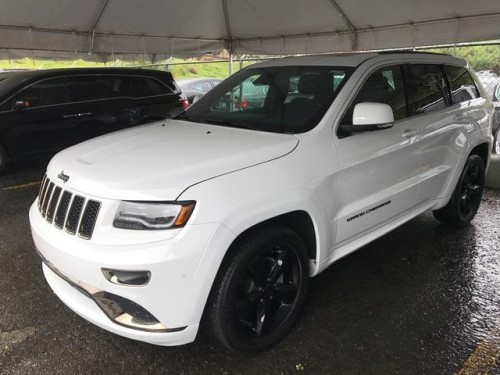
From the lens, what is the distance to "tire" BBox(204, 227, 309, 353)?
238cm

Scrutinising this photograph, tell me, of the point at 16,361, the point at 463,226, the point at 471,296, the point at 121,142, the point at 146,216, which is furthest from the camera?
the point at 463,226

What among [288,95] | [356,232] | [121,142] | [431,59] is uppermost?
[431,59]

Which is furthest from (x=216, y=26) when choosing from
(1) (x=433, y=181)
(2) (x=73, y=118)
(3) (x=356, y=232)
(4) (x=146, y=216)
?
(4) (x=146, y=216)

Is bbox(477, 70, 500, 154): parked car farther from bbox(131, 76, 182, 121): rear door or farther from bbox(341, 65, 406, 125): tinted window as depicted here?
bbox(131, 76, 182, 121): rear door

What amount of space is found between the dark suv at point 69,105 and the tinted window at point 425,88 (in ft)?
17.7

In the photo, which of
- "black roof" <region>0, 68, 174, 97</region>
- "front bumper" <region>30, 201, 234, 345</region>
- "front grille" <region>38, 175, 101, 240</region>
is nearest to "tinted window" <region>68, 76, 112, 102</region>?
"black roof" <region>0, 68, 174, 97</region>

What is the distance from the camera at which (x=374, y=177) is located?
3.22 m

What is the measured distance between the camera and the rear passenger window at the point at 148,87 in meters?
8.20

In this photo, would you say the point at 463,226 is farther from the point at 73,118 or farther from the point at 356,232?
the point at 73,118

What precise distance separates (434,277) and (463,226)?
1393 millimetres

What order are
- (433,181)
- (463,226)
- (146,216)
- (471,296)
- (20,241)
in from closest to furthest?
(146,216)
(471,296)
(433,181)
(20,241)
(463,226)

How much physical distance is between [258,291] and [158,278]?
27.9 inches

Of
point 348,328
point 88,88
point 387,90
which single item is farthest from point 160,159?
point 88,88

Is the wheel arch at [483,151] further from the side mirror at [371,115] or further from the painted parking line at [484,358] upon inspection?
the painted parking line at [484,358]
